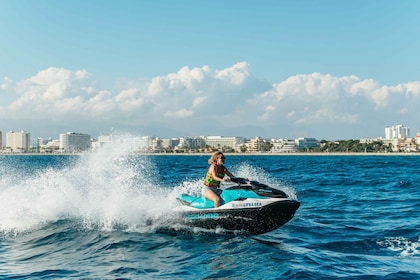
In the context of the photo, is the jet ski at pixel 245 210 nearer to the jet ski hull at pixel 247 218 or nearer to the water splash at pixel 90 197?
the jet ski hull at pixel 247 218

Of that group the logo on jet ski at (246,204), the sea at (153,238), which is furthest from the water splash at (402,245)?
the logo on jet ski at (246,204)

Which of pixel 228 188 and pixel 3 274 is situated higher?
pixel 228 188

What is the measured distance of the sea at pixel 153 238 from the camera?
32.4 feet

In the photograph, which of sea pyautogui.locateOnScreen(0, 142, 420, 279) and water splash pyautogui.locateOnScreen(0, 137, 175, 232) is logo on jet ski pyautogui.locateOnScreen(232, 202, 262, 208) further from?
water splash pyautogui.locateOnScreen(0, 137, 175, 232)

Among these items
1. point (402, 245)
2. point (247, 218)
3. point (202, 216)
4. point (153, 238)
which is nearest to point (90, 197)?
point (153, 238)

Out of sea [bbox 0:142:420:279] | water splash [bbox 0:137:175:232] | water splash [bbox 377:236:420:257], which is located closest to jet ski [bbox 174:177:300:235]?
sea [bbox 0:142:420:279]

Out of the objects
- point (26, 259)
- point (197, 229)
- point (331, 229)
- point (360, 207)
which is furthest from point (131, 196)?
point (360, 207)

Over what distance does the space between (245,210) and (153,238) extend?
2.53 metres

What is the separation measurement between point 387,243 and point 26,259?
8.60m

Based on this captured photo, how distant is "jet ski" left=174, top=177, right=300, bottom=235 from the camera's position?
12.5 meters

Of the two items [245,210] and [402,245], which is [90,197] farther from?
[402,245]

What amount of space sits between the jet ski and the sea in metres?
0.30

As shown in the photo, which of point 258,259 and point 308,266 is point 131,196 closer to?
point 258,259

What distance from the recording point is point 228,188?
13031 mm
